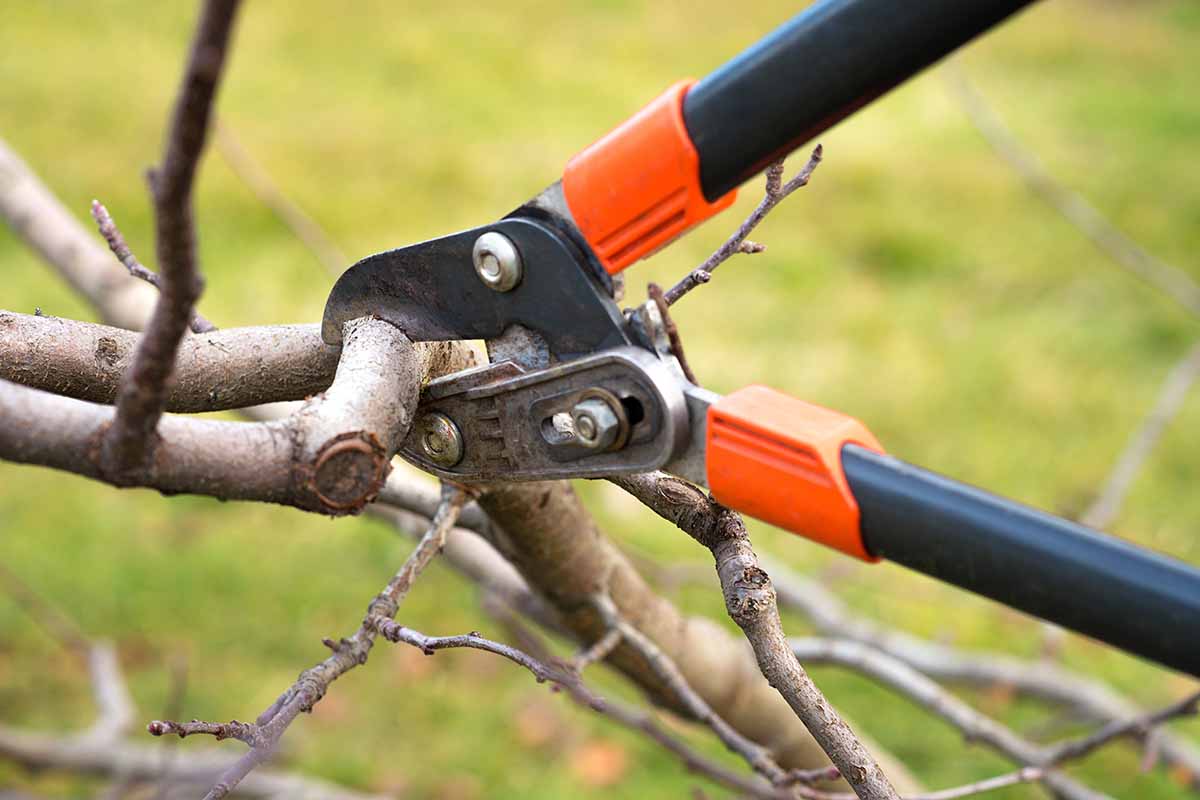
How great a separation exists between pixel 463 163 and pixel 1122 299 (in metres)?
2.75

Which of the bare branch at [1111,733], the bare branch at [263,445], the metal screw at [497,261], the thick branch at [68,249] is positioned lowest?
the bare branch at [1111,733]

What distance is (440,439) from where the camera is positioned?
107 cm

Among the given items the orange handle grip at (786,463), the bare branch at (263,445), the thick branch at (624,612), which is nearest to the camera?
the bare branch at (263,445)

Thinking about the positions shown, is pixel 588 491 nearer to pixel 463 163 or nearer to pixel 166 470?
pixel 463 163

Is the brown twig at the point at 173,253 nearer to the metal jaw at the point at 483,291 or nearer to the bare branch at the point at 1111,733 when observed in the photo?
the metal jaw at the point at 483,291

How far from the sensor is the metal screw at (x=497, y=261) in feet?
3.28

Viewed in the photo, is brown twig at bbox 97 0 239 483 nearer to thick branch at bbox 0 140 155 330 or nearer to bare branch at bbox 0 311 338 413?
bare branch at bbox 0 311 338 413

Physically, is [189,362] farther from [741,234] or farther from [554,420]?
[741,234]

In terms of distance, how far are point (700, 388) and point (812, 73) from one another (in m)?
0.25

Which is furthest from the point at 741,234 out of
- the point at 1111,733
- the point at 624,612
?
the point at 1111,733

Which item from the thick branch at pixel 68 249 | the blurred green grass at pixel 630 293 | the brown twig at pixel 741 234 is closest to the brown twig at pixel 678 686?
the brown twig at pixel 741 234

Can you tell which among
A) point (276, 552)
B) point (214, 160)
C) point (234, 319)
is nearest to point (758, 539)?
point (276, 552)

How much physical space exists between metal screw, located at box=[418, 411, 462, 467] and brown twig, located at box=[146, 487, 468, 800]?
114 millimetres

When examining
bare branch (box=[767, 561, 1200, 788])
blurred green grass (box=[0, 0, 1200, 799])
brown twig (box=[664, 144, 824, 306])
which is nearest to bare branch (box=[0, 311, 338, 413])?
brown twig (box=[664, 144, 824, 306])
